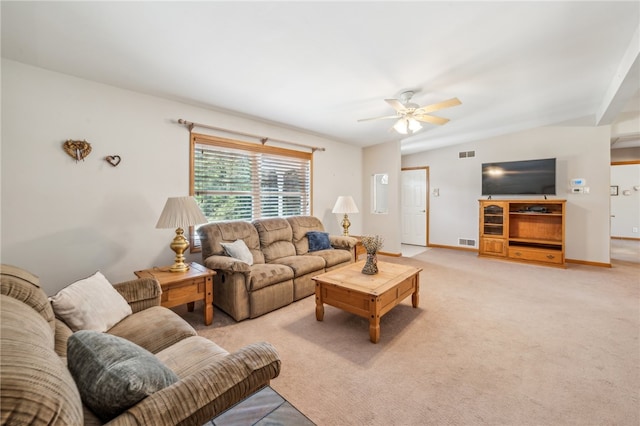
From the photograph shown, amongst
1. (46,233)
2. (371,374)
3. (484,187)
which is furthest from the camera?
(484,187)

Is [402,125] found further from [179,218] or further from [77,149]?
[77,149]

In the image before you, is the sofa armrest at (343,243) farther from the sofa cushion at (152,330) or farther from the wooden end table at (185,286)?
the sofa cushion at (152,330)

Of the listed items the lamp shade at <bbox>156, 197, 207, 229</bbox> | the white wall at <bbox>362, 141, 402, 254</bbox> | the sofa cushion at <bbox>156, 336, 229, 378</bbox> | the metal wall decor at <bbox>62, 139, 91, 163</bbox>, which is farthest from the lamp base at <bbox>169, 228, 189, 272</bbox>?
the white wall at <bbox>362, 141, 402, 254</bbox>

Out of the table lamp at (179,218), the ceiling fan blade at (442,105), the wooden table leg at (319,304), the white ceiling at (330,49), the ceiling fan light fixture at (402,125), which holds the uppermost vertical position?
the white ceiling at (330,49)

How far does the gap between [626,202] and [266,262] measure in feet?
32.1

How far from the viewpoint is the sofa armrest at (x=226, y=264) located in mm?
2775

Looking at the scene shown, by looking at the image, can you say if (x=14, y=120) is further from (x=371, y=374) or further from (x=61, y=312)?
(x=371, y=374)

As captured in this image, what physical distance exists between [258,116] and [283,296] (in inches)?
97.3

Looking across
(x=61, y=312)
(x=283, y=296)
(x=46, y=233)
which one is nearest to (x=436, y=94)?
(x=283, y=296)

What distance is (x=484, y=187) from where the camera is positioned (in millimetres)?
5957

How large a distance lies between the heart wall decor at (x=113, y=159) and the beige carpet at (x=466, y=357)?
1.76 metres

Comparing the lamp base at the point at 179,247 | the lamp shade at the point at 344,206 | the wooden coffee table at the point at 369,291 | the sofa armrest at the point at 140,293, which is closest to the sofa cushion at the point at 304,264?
the wooden coffee table at the point at 369,291

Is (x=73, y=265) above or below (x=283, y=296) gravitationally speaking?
above

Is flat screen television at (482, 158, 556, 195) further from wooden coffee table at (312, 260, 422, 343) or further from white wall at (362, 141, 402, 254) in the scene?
wooden coffee table at (312, 260, 422, 343)
